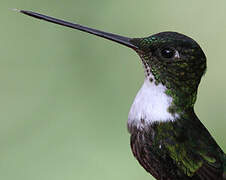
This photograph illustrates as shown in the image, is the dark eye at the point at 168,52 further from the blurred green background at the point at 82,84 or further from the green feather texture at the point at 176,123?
the blurred green background at the point at 82,84

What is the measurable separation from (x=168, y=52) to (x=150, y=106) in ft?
1.00

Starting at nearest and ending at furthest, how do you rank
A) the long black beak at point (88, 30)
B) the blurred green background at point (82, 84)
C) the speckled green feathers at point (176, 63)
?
the long black beak at point (88, 30) < the speckled green feathers at point (176, 63) < the blurred green background at point (82, 84)

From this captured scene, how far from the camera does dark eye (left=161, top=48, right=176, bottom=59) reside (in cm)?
324

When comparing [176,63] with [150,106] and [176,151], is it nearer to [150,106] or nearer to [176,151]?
[150,106]

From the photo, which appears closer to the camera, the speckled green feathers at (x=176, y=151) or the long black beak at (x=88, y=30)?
the long black beak at (x=88, y=30)

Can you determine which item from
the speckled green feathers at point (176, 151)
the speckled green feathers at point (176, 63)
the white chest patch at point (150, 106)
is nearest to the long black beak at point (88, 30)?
the speckled green feathers at point (176, 63)

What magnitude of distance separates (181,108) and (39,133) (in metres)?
2.82

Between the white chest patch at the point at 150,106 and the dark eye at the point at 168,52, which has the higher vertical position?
the dark eye at the point at 168,52

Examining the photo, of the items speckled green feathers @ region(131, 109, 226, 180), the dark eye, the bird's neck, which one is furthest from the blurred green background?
the dark eye

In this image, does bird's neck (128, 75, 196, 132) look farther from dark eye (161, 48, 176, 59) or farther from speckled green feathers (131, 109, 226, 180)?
dark eye (161, 48, 176, 59)

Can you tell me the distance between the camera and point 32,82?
6273mm

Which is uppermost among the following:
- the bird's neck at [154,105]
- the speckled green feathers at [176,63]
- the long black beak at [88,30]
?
the long black beak at [88,30]

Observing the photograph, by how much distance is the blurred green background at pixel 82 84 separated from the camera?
580cm

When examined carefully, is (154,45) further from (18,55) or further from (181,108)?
(18,55)
